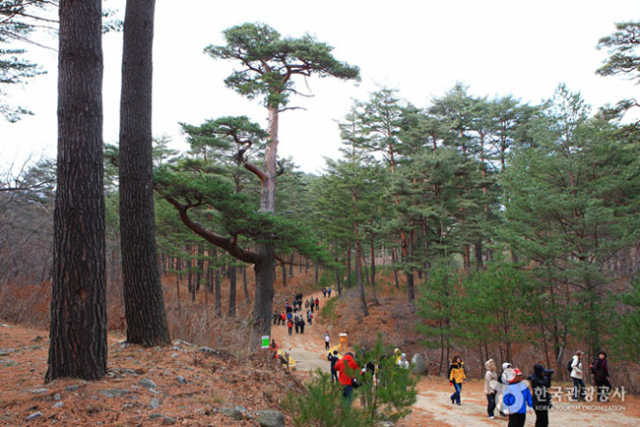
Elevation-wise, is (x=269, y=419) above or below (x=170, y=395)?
below

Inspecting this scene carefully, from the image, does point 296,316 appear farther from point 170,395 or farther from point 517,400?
point 170,395

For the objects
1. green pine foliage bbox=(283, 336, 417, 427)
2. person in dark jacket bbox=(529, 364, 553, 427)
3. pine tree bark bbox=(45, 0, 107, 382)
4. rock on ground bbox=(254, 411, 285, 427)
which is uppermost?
pine tree bark bbox=(45, 0, 107, 382)

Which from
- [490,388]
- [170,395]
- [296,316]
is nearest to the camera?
[170,395]

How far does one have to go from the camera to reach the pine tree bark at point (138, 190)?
21.3ft

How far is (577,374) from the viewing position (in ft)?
33.6

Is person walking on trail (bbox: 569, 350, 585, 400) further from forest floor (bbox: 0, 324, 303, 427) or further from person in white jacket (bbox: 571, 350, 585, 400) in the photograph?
forest floor (bbox: 0, 324, 303, 427)

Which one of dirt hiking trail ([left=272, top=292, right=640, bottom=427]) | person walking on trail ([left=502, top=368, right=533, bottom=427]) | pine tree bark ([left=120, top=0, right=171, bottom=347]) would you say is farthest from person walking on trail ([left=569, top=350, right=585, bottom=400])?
pine tree bark ([left=120, top=0, right=171, bottom=347])

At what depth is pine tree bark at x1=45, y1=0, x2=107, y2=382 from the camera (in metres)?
4.43

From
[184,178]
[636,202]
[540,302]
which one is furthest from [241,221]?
[636,202]

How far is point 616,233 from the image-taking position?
1394cm

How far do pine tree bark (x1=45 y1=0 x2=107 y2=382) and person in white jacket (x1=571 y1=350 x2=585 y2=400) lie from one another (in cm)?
1106

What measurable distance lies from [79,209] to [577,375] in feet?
39.9

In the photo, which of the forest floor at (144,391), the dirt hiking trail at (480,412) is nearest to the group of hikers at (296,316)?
the dirt hiking trail at (480,412)

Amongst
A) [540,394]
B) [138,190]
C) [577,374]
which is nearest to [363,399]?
[540,394]
